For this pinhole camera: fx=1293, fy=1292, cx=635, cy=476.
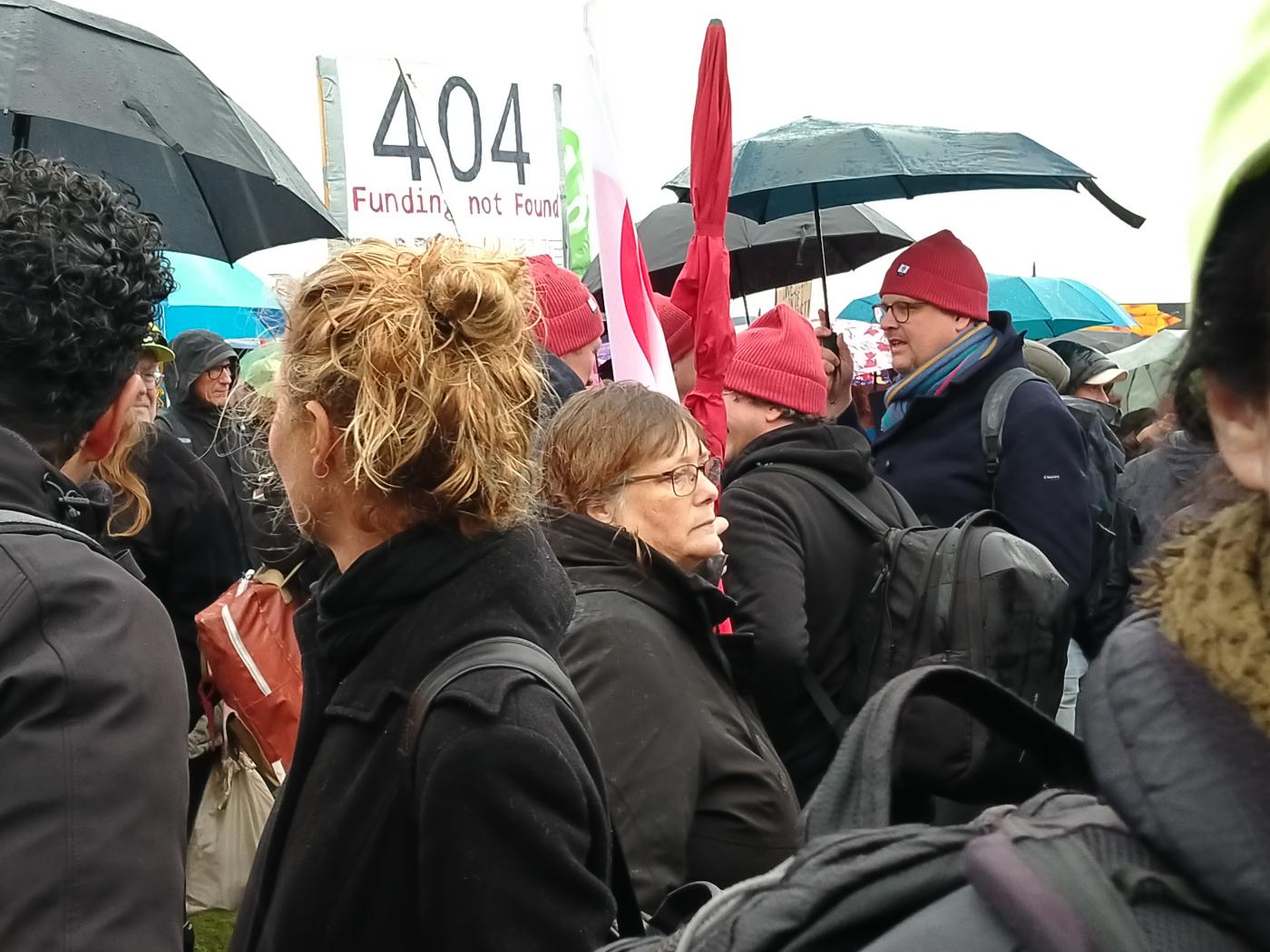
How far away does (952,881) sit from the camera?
0.81 metres

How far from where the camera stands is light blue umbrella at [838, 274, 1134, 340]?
1339cm

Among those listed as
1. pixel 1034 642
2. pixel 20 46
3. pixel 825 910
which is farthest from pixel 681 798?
pixel 20 46

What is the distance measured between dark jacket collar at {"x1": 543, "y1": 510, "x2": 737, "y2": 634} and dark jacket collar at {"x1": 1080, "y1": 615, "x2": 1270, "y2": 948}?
5.49 feet

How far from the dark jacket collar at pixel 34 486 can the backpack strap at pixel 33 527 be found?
0.14 feet

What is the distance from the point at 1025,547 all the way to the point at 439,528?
197 cm

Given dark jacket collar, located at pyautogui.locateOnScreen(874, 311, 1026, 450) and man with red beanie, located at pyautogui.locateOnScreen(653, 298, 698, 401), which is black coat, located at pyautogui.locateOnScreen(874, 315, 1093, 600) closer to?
dark jacket collar, located at pyautogui.locateOnScreen(874, 311, 1026, 450)

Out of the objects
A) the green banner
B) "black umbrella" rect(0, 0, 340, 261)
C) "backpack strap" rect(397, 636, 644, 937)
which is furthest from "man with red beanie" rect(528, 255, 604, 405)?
the green banner

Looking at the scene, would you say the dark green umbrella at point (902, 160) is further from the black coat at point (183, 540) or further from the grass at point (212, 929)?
the grass at point (212, 929)

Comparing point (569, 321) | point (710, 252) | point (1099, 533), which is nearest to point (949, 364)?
point (1099, 533)

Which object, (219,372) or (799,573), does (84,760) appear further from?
(219,372)

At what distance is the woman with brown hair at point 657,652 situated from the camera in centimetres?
228

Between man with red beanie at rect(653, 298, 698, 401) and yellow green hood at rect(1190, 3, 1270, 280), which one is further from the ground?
yellow green hood at rect(1190, 3, 1270, 280)

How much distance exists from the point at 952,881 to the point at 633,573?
1727mm

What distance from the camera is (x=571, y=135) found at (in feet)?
37.1
